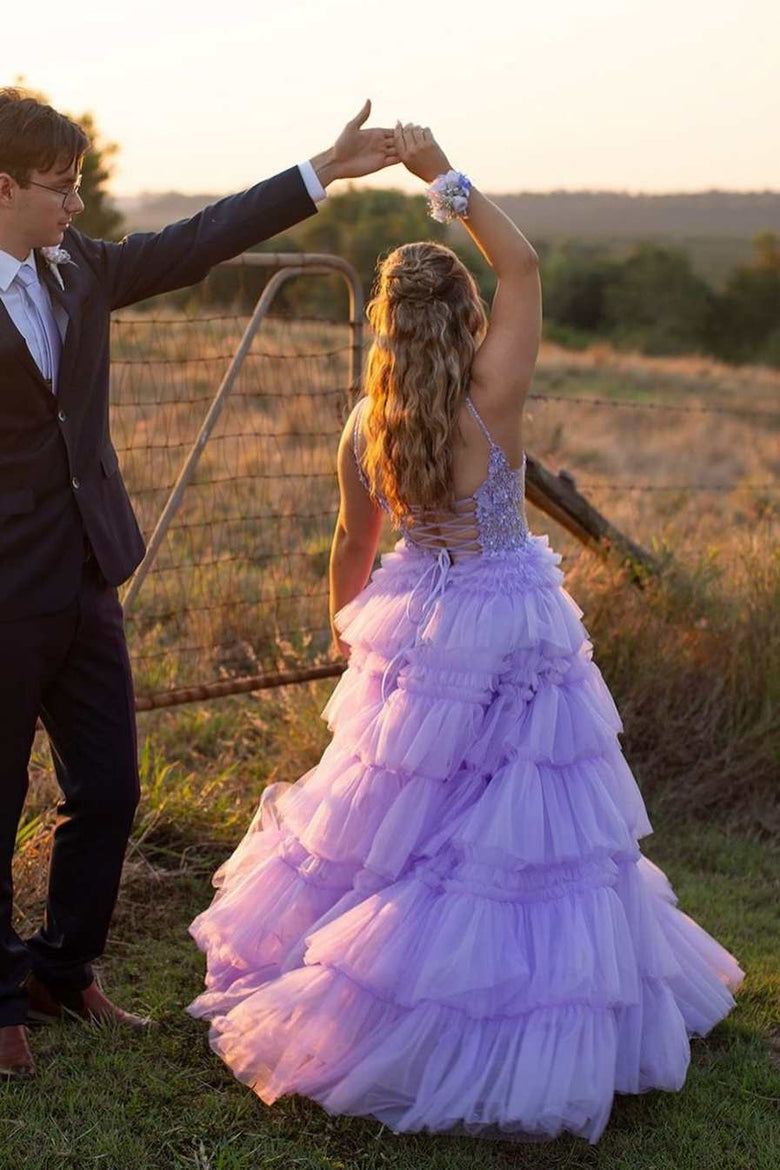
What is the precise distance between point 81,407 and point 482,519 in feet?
3.10

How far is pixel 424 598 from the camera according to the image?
131 inches

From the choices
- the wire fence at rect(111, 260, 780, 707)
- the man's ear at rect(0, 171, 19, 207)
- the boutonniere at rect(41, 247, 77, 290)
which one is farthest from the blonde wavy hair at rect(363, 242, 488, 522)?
the wire fence at rect(111, 260, 780, 707)

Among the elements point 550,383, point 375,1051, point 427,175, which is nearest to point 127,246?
point 427,175

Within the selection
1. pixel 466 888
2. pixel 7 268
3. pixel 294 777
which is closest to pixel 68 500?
pixel 7 268

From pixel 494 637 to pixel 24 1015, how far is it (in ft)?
4.72

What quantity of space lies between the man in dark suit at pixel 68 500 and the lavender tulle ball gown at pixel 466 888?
1.48ft

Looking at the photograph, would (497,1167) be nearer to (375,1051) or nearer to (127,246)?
(375,1051)

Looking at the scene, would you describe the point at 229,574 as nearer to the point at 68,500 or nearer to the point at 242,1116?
the point at 68,500

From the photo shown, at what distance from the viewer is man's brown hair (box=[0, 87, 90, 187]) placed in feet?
9.35

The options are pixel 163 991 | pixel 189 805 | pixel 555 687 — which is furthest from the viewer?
pixel 189 805

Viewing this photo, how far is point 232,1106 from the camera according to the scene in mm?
3250

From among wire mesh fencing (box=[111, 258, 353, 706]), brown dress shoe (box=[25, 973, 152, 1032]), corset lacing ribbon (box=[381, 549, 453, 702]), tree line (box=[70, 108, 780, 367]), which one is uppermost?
corset lacing ribbon (box=[381, 549, 453, 702])

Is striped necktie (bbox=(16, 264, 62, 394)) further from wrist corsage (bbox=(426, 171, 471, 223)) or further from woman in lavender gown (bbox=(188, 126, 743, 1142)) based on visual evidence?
wrist corsage (bbox=(426, 171, 471, 223))

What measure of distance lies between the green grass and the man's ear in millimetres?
2010
